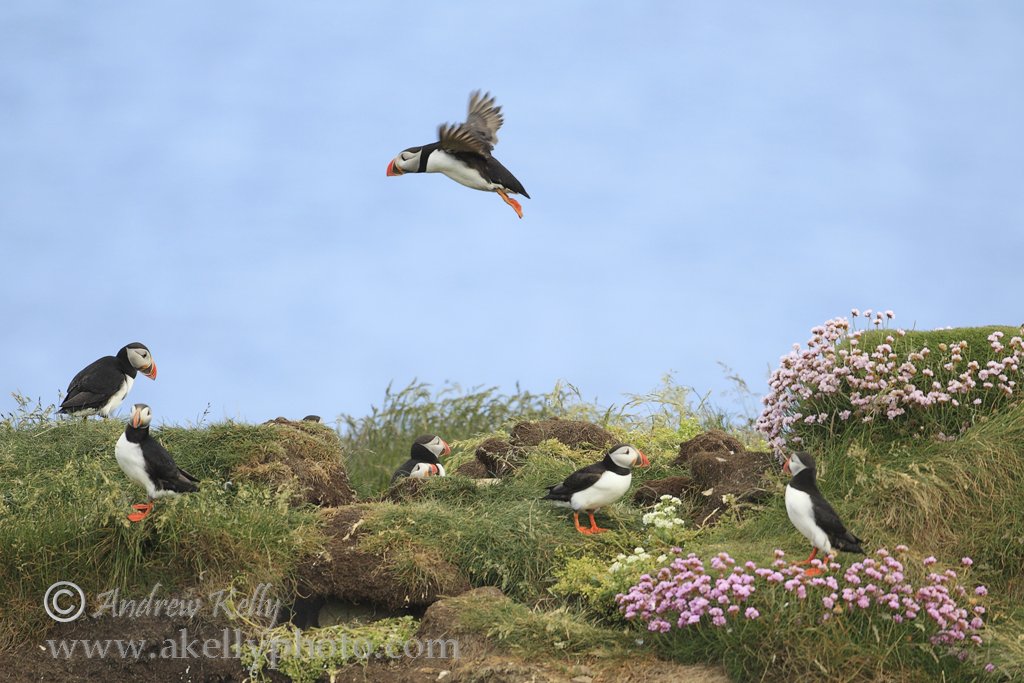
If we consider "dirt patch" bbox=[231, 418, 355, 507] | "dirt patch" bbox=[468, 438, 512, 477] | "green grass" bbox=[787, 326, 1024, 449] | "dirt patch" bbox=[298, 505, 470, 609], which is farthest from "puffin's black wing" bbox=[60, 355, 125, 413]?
"green grass" bbox=[787, 326, 1024, 449]

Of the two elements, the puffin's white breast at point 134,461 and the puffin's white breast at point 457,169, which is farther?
the puffin's white breast at point 457,169

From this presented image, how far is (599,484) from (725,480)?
1627 mm

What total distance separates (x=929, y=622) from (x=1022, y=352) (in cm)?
382

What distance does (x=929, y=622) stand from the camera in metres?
8.30

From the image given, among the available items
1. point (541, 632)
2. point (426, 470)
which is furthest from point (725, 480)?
point (426, 470)

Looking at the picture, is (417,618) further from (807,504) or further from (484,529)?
(807,504)

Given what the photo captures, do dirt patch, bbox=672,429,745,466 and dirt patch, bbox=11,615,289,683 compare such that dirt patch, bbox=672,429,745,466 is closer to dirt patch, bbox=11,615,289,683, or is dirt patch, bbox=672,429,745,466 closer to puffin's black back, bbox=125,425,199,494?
dirt patch, bbox=11,615,289,683

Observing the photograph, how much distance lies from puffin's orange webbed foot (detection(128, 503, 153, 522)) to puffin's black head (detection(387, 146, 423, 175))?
440 cm

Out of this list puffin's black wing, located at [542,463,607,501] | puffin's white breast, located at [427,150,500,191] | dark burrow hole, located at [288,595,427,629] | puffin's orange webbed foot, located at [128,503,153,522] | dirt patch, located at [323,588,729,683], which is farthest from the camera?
puffin's white breast, located at [427,150,500,191]

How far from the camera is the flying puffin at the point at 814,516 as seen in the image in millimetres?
Result: 8328

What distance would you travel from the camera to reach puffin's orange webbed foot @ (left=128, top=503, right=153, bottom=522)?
8938 millimetres

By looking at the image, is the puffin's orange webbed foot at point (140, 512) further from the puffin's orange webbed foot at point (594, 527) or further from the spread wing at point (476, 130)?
the spread wing at point (476, 130)

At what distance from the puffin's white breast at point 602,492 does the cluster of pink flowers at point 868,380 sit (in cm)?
195

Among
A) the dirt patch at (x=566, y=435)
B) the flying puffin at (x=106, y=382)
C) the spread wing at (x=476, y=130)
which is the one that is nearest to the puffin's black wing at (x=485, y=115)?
the spread wing at (x=476, y=130)
